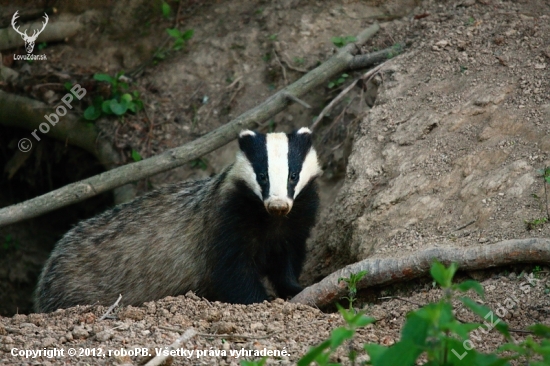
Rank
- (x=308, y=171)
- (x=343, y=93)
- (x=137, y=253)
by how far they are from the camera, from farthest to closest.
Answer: (x=343, y=93) → (x=137, y=253) → (x=308, y=171)

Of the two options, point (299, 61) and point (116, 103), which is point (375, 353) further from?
point (116, 103)

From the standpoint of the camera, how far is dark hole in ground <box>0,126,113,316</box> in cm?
712

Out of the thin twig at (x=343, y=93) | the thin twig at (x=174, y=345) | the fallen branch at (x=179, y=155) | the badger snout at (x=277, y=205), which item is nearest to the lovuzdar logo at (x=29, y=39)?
the fallen branch at (x=179, y=155)

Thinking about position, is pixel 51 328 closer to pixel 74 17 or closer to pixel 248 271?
pixel 248 271

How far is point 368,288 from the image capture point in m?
3.99

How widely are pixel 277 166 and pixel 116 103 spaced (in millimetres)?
2929

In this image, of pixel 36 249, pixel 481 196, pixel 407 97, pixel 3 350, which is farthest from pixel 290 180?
pixel 36 249

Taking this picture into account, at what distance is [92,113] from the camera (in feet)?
21.6

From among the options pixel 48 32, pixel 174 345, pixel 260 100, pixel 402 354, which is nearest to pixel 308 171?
pixel 174 345

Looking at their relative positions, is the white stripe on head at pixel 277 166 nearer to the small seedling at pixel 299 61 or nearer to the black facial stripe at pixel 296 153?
the black facial stripe at pixel 296 153

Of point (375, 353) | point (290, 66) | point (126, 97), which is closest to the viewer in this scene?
point (375, 353)

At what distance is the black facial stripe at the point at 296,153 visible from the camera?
4.21 metres

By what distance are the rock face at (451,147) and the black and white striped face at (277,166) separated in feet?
1.75

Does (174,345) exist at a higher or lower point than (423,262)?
lower
